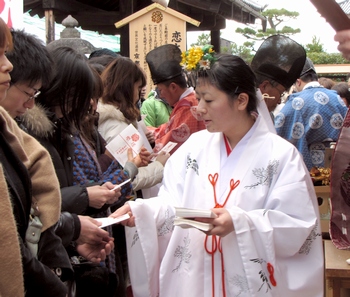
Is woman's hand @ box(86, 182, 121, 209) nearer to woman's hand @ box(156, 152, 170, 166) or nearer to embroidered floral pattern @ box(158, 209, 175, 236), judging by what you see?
embroidered floral pattern @ box(158, 209, 175, 236)

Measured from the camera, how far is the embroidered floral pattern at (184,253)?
2.91 m

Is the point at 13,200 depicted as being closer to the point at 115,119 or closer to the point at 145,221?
the point at 145,221

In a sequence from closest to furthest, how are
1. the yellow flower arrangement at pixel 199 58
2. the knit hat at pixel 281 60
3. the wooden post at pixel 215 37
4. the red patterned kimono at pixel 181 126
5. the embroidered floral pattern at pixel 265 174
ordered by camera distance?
the embroidered floral pattern at pixel 265 174
the yellow flower arrangement at pixel 199 58
the knit hat at pixel 281 60
the red patterned kimono at pixel 181 126
the wooden post at pixel 215 37

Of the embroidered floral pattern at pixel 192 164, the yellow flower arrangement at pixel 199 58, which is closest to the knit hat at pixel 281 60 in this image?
the yellow flower arrangement at pixel 199 58

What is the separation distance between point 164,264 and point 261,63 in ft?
6.66

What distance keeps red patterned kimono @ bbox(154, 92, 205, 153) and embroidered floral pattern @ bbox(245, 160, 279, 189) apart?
5.58ft

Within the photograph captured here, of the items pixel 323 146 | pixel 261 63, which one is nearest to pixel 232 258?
pixel 261 63

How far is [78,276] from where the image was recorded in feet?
8.58

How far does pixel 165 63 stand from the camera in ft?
16.4

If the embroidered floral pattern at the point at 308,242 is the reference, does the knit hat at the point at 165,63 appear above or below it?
above

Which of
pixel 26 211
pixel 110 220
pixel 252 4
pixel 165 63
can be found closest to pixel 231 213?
pixel 110 220

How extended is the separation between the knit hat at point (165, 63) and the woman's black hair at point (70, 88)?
2.08 m

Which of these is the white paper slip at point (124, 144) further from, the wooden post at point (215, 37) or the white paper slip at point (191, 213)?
the wooden post at point (215, 37)

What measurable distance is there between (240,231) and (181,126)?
2.03 metres
